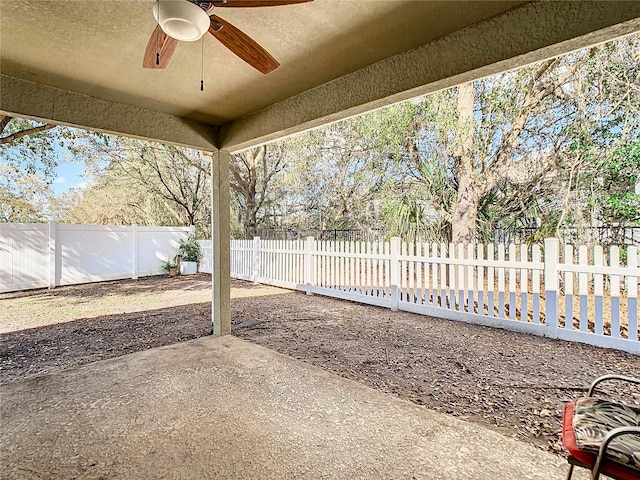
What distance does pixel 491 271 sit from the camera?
4.38m

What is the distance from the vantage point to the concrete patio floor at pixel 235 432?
1.74 m

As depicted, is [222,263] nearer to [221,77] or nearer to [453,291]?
[221,77]

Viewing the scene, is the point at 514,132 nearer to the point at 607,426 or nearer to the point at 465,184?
the point at 465,184

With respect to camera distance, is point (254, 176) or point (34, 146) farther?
point (254, 176)

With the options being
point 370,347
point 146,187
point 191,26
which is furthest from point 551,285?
point 146,187

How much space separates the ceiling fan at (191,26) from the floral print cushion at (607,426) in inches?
85.2

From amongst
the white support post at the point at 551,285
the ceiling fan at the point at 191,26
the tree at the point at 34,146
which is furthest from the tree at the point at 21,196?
the white support post at the point at 551,285

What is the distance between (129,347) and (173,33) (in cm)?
335

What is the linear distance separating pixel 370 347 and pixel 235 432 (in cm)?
189

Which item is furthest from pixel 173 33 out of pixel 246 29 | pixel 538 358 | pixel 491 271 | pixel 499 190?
pixel 499 190

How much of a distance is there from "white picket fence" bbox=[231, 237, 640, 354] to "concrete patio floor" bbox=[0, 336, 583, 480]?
2.46 m

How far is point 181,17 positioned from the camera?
158 centimetres

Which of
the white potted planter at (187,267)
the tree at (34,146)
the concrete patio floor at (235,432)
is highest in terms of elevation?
the tree at (34,146)

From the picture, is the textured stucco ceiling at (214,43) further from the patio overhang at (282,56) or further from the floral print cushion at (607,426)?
the floral print cushion at (607,426)
